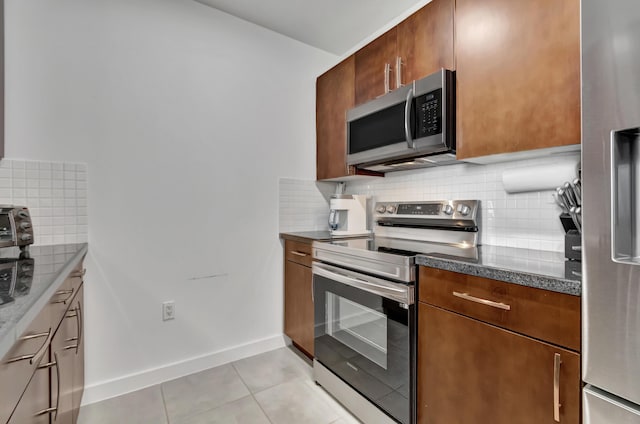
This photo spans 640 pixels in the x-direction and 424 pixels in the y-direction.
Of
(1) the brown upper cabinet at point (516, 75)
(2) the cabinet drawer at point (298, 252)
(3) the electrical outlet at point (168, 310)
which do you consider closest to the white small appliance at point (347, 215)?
(2) the cabinet drawer at point (298, 252)

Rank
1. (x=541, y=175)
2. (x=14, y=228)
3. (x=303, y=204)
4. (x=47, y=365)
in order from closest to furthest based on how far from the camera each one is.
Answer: (x=47, y=365) < (x=14, y=228) < (x=541, y=175) < (x=303, y=204)

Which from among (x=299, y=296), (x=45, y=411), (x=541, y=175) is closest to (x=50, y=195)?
(x=45, y=411)

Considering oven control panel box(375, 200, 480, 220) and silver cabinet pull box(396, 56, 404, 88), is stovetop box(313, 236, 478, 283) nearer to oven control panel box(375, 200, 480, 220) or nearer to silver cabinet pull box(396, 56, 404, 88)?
oven control panel box(375, 200, 480, 220)

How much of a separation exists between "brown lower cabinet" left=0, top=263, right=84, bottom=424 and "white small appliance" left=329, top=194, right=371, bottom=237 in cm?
153

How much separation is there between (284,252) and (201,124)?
1.12 m

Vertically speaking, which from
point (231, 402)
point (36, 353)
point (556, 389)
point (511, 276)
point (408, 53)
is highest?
point (408, 53)

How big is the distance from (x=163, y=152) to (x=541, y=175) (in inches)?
82.5

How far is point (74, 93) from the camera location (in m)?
1.69

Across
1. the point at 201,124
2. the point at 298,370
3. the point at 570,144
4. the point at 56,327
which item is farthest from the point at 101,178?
the point at 570,144

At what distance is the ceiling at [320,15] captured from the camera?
80.6 inches

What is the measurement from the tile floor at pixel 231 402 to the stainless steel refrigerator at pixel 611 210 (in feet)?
3.84

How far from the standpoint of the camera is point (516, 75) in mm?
1229

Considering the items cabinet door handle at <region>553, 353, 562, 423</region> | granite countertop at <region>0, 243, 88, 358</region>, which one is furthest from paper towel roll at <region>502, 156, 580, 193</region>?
granite countertop at <region>0, 243, 88, 358</region>

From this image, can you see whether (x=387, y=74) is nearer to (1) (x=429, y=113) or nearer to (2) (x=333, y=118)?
(1) (x=429, y=113)
